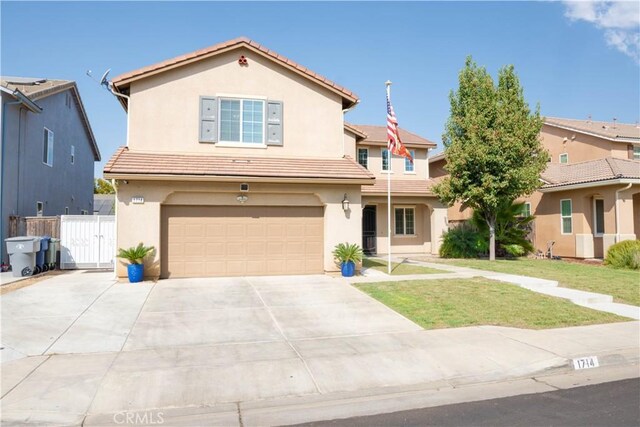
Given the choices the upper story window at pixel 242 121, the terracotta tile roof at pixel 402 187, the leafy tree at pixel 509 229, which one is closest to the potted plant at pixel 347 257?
the upper story window at pixel 242 121

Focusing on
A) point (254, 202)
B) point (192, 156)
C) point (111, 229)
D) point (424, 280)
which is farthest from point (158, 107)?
point (424, 280)

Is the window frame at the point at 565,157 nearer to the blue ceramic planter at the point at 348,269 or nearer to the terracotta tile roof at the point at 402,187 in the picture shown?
the terracotta tile roof at the point at 402,187

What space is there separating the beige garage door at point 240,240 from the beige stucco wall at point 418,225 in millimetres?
7680

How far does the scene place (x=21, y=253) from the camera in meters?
13.5

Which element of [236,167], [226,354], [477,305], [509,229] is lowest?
[226,354]

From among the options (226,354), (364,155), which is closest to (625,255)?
(364,155)

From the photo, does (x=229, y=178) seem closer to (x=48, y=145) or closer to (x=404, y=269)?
(x=404, y=269)

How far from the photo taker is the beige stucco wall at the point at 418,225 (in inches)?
858

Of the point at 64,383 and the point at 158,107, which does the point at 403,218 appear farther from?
the point at 64,383

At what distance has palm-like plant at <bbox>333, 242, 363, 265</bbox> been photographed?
13422 mm

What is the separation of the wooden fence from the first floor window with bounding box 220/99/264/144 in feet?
23.2

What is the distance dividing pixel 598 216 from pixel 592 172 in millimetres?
2060

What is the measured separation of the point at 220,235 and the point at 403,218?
11.8m

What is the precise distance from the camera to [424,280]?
12.8 m
